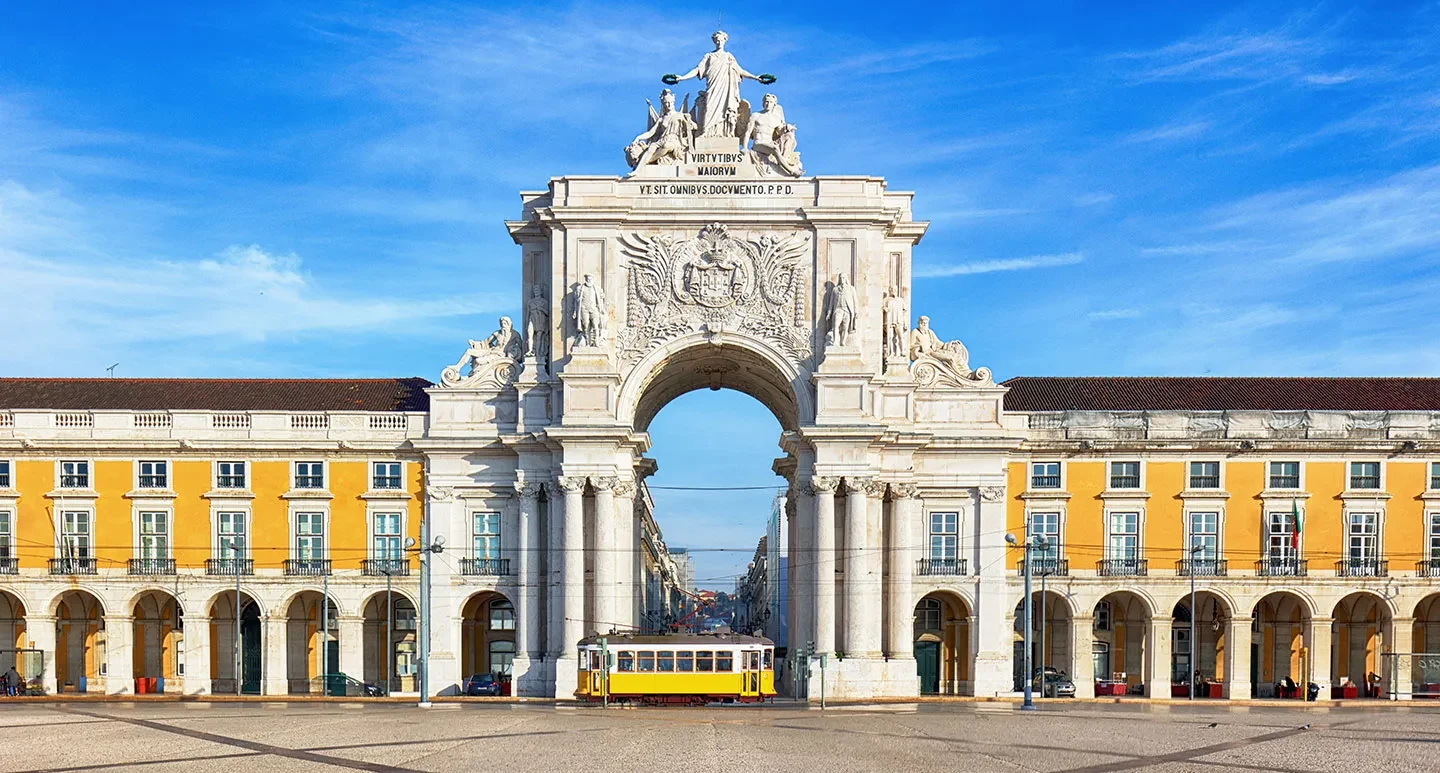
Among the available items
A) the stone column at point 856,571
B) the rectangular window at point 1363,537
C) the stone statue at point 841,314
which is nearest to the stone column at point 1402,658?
the rectangular window at point 1363,537

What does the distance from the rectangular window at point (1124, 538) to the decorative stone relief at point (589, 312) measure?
→ 2491cm

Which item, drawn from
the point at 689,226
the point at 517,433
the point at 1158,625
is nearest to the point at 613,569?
the point at 517,433

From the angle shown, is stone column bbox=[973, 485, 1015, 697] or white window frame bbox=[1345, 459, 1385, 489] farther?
white window frame bbox=[1345, 459, 1385, 489]

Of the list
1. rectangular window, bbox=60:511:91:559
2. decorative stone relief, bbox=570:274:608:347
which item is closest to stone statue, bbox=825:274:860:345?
decorative stone relief, bbox=570:274:608:347

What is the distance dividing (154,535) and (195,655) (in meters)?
5.78

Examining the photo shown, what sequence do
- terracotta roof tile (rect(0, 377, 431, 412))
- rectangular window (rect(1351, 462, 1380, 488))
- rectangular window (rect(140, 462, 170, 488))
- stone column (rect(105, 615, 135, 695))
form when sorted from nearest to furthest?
stone column (rect(105, 615, 135, 695)) → rectangular window (rect(1351, 462, 1380, 488)) → rectangular window (rect(140, 462, 170, 488)) → terracotta roof tile (rect(0, 377, 431, 412))

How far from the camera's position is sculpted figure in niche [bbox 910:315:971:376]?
244ft

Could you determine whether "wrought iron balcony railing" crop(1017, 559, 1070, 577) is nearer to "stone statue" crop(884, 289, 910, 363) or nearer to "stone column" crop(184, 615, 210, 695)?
"stone statue" crop(884, 289, 910, 363)

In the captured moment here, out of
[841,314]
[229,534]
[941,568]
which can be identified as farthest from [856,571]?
[229,534]

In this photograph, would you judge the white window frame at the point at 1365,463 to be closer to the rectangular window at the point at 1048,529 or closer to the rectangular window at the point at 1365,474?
the rectangular window at the point at 1365,474

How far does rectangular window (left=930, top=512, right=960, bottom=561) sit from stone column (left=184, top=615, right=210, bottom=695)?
33192 millimetres

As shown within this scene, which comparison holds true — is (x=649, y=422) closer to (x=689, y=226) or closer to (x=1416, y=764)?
(x=689, y=226)

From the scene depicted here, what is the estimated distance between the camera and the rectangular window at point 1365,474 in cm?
7425

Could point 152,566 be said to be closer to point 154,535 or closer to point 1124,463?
point 154,535
